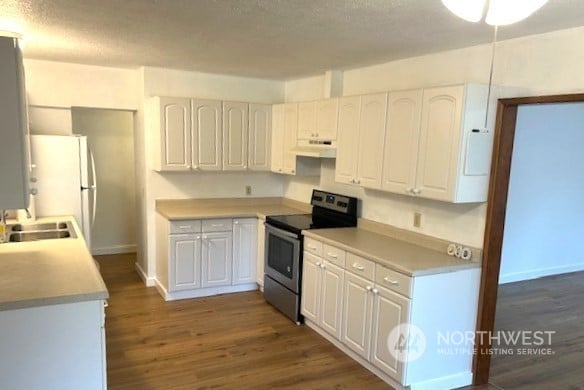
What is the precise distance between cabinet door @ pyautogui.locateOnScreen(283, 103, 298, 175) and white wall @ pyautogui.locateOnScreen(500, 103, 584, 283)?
2.62 m

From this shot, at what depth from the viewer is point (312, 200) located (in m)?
4.74

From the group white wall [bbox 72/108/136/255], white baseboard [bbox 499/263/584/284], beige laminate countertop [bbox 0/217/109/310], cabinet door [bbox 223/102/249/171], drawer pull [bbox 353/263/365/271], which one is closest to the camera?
beige laminate countertop [bbox 0/217/109/310]

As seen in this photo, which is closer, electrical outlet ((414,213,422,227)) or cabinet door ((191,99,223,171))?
electrical outlet ((414,213,422,227))

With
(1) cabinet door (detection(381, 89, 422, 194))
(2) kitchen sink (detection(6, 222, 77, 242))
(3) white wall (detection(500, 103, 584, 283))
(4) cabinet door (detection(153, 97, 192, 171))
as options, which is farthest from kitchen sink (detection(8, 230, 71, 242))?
(3) white wall (detection(500, 103, 584, 283))

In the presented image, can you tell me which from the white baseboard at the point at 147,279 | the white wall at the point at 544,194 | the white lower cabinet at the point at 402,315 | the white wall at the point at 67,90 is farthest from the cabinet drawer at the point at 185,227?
the white wall at the point at 544,194

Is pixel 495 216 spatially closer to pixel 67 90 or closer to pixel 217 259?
pixel 217 259

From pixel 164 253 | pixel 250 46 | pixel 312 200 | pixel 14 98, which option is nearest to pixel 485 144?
pixel 250 46

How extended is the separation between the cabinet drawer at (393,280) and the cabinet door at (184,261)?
2186mm

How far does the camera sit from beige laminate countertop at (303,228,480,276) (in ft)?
9.47

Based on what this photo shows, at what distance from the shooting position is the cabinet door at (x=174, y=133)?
14.8 feet

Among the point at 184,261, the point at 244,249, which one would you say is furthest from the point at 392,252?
the point at 184,261

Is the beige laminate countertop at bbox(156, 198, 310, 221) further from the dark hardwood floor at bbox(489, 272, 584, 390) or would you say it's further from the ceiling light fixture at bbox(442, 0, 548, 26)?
the ceiling light fixture at bbox(442, 0, 548, 26)

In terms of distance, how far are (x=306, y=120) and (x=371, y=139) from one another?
1.10 metres

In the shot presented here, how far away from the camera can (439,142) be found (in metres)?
2.98
